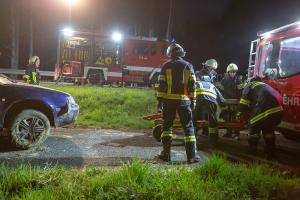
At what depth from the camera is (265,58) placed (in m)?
8.96

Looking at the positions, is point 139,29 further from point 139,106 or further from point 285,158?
point 285,158

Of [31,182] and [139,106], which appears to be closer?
[31,182]

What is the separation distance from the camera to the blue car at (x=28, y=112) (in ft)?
18.9

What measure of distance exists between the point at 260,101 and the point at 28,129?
12.8 ft

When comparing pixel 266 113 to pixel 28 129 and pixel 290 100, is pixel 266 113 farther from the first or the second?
pixel 28 129

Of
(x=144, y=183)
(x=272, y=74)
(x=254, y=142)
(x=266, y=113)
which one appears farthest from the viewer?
(x=272, y=74)

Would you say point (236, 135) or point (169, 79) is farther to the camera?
point (236, 135)

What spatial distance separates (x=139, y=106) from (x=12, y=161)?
6.45 meters

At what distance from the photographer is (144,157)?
5984 mm

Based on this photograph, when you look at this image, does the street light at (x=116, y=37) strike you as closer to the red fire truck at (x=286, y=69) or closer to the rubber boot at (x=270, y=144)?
the red fire truck at (x=286, y=69)

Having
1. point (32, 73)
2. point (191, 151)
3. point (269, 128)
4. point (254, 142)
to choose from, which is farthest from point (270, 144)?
point (32, 73)

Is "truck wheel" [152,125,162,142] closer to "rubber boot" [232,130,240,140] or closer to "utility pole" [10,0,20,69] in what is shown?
"rubber boot" [232,130,240,140]

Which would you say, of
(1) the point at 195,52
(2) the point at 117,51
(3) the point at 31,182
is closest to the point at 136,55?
(2) the point at 117,51

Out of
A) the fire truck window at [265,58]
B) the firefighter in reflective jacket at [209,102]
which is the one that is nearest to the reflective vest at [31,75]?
the firefighter in reflective jacket at [209,102]
